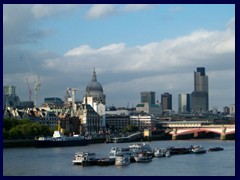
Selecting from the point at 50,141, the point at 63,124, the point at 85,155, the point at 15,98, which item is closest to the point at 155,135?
the point at 63,124

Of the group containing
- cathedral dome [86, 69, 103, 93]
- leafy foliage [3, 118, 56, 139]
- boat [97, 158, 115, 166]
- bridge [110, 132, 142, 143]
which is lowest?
boat [97, 158, 115, 166]

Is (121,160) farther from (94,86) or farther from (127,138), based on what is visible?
(94,86)

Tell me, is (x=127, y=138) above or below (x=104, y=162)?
above

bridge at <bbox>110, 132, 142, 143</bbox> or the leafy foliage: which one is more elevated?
the leafy foliage

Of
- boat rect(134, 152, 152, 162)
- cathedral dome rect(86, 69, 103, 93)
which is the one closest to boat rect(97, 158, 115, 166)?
boat rect(134, 152, 152, 162)

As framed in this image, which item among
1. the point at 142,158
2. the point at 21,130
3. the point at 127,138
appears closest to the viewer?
the point at 142,158

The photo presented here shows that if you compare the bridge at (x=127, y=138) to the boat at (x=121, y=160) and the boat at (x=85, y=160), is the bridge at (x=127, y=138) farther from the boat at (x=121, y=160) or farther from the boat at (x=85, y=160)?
the boat at (x=85, y=160)

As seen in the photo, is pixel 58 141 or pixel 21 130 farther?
pixel 21 130

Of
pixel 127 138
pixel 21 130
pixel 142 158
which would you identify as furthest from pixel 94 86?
pixel 142 158

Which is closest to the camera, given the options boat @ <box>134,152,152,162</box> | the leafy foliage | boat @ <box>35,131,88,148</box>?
boat @ <box>134,152,152,162</box>

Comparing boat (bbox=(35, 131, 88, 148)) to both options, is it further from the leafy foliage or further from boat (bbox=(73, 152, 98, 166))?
boat (bbox=(73, 152, 98, 166))

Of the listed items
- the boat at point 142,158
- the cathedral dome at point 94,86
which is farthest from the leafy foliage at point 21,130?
the cathedral dome at point 94,86

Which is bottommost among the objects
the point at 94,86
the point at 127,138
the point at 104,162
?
the point at 104,162

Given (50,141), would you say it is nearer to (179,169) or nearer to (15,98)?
(179,169)
